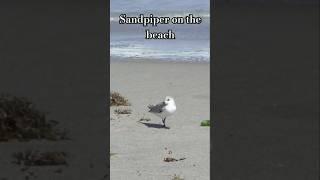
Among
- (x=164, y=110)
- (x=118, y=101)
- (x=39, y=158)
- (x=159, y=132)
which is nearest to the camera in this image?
(x=39, y=158)

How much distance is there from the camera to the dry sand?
7.59 m

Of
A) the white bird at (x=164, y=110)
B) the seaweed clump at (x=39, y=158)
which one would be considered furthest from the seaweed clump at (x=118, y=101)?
the seaweed clump at (x=39, y=158)

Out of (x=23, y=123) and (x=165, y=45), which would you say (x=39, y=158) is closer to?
(x=23, y=123)

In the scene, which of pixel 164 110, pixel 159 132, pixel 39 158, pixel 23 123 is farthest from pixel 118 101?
pixel 39 158

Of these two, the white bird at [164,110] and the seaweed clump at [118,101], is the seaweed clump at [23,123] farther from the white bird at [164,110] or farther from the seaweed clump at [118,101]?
the seaweed clump at [118,101]

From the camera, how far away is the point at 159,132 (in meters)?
9.68

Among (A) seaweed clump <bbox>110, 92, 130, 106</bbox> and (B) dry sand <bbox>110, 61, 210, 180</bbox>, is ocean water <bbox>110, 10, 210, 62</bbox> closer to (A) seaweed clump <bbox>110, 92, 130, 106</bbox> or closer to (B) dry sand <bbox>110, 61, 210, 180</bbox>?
(B) dry sand <bbox>110, 61, 210, 180</bbox>

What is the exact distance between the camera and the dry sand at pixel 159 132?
7.59 m

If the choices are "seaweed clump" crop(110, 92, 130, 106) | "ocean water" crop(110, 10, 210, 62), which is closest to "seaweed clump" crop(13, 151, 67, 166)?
"seaweed clump" crop(110, 92, 130, 106)
